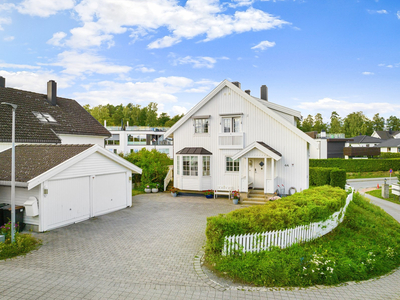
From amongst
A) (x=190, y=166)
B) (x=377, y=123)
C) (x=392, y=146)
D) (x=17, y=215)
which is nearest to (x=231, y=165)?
(x=190, y=166)

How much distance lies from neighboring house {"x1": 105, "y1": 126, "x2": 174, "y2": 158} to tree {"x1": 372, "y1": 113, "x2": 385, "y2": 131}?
90551 mm

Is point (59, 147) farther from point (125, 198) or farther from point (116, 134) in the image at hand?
point (116, 134)

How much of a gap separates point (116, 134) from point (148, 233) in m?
43.5

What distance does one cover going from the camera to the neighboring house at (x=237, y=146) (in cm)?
1759

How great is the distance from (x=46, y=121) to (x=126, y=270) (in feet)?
54.1

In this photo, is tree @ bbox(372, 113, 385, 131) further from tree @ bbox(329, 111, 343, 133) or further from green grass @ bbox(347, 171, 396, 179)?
green grass @ bbox(347, 171, 396, 179)

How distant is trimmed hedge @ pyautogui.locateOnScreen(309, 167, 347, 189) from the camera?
71.8ft

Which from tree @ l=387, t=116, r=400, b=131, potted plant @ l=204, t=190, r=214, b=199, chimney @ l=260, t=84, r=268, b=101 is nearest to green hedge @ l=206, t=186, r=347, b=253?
potted plant @ l=204, t=190, r=214, b=199

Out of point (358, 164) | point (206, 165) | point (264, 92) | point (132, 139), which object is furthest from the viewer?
point (132, 139)

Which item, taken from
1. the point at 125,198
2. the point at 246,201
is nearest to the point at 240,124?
the point at 246,201

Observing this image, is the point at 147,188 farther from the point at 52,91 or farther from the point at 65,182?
the point at 52,91

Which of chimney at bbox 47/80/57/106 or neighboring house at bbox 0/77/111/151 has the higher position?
chimney at bbox 47/80/57/106

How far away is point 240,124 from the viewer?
19156 mm

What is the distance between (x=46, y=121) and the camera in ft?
65.9
